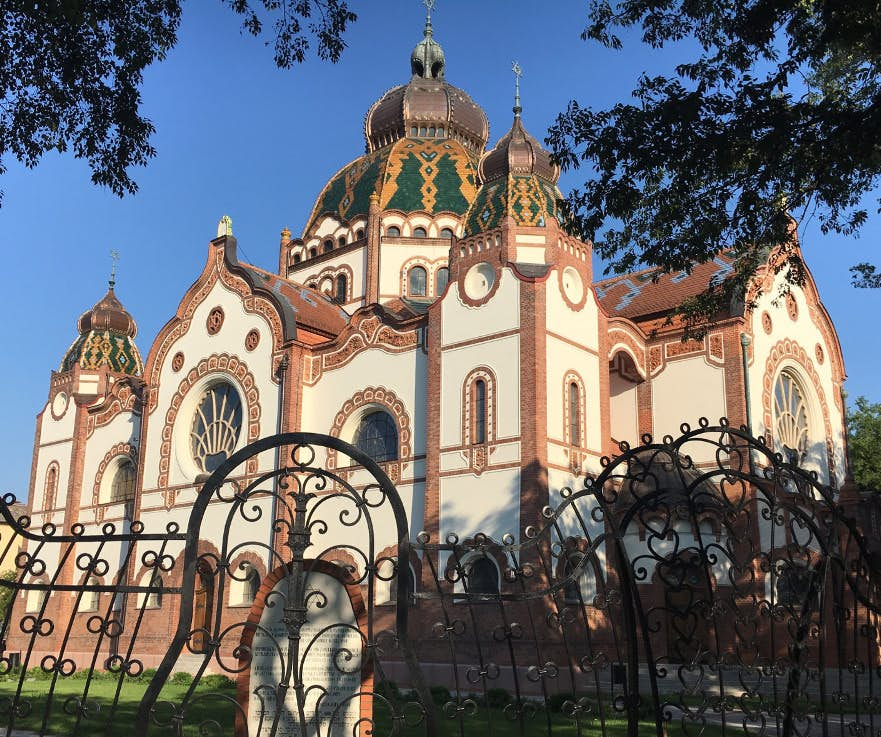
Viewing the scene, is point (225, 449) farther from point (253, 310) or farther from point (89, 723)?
point (89, 723)

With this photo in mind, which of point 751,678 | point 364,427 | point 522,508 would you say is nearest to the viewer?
point 751,678

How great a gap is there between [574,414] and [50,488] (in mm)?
20386

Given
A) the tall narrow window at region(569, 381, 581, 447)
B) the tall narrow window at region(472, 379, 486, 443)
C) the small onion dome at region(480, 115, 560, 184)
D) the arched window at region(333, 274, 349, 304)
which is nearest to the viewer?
the tall narrow window at region(472, 379, 486, 443)

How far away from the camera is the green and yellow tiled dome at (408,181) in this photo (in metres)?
31.4

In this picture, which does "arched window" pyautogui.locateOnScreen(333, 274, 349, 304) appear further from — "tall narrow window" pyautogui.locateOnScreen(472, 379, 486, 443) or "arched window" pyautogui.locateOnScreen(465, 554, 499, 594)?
"arched window" pyautogui.locateOnScreen(465, 554, 499, 594)

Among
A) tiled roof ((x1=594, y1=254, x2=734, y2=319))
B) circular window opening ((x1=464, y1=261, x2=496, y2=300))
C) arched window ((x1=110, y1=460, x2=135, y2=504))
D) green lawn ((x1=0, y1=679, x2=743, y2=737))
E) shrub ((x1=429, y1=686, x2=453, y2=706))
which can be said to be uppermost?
tiled roof ((x1=594, y1=254, x2=734, y2=319))

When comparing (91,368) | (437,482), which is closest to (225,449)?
(437,482)

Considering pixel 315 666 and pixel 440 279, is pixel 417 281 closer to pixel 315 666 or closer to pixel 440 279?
pixel 440 279

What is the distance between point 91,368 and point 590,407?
66.3 feet

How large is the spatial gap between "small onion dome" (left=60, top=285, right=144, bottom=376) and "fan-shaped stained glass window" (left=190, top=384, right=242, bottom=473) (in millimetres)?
8406

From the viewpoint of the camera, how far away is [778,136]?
1026cm

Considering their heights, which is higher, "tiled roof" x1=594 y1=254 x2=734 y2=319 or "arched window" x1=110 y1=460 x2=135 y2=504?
"tiled roof" x1=594 y1=254 x2=734 y2=319

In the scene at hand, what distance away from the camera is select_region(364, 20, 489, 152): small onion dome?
34.4 meters

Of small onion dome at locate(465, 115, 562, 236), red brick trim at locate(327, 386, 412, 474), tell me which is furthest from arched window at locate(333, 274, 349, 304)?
small onion dome at locate(465, 115, 562, 236)
